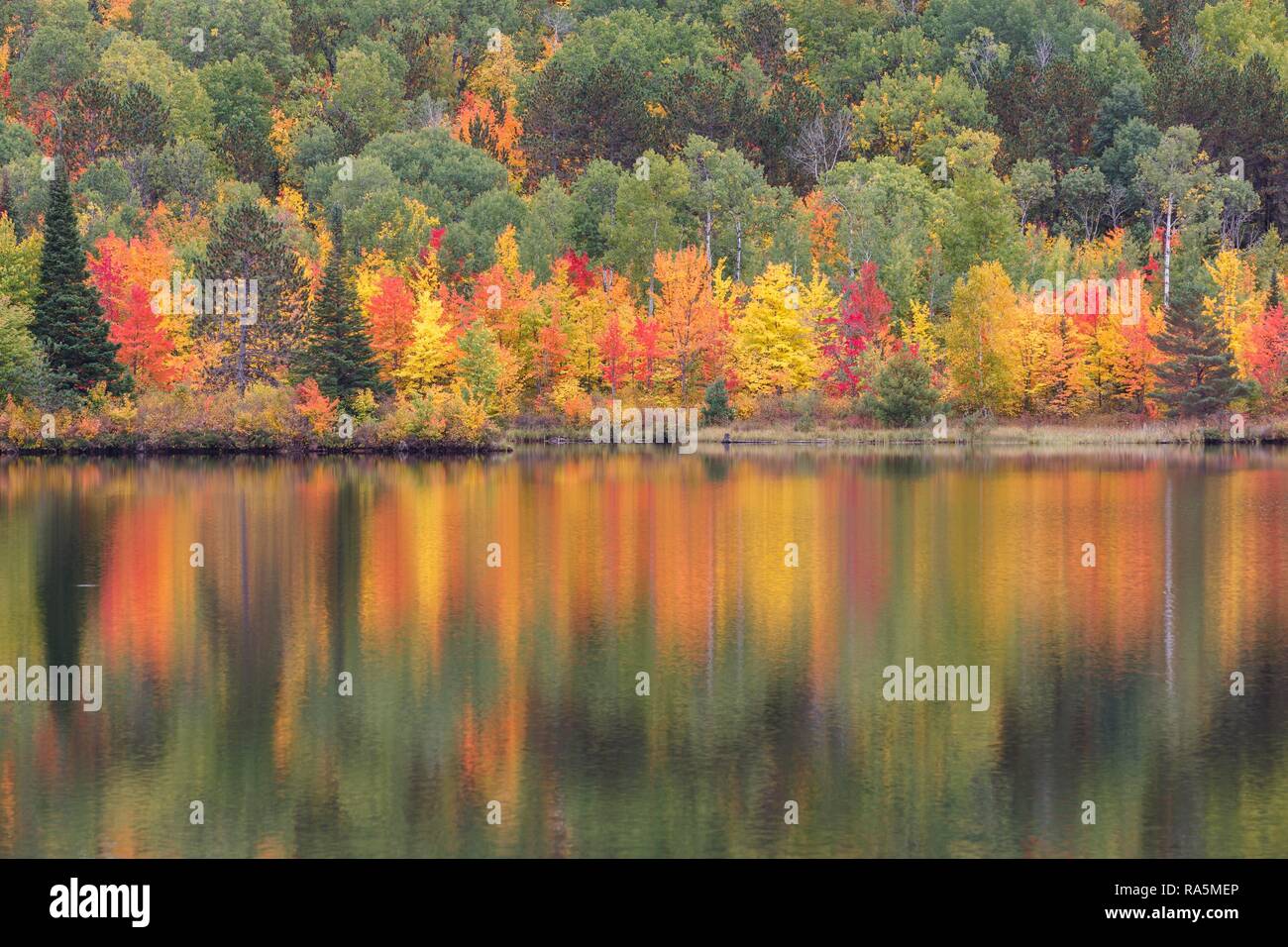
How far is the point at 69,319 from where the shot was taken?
290 ft

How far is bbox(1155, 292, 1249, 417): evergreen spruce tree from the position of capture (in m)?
93.9

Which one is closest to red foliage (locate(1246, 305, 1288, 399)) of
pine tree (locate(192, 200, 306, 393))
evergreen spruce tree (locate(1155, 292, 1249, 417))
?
evergreen spruce tree (locate(1155, 292, 1249, 417))

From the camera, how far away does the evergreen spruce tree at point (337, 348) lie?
90.4 meters

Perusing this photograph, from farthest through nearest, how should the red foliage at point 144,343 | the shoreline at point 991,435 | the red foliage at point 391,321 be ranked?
the red foliage at point 391,321, the red foliage at point 144,343, the shoreline at point 991,435

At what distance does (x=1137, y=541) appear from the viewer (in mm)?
46906

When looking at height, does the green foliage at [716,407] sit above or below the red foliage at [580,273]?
below

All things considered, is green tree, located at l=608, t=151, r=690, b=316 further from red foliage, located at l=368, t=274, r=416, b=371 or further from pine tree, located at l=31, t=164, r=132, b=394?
pine tree, located at l=31, t=164, r=132, b=394

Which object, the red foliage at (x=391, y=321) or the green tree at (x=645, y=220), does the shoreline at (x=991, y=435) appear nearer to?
the red foliage at (x=391, y=321)

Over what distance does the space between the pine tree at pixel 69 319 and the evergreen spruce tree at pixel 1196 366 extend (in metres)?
59.0

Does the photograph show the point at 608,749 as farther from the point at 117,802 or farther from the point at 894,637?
the point at 894,637

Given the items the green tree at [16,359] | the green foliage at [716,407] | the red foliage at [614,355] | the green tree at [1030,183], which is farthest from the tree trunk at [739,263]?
the green tree at [16,359]

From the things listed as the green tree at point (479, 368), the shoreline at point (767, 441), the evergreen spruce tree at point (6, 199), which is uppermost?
the evergreen spruce tree at point (6, 199)

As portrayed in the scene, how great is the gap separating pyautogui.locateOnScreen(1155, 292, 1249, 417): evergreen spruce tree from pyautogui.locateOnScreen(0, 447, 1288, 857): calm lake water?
3877 centimetres
